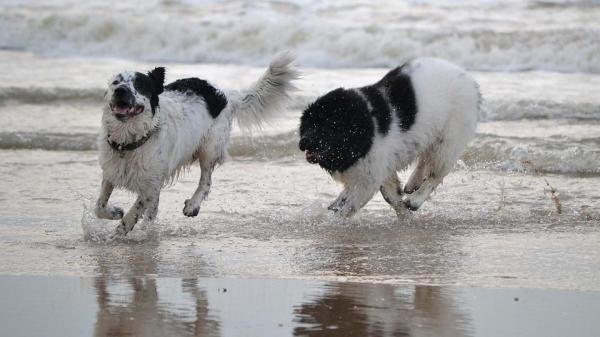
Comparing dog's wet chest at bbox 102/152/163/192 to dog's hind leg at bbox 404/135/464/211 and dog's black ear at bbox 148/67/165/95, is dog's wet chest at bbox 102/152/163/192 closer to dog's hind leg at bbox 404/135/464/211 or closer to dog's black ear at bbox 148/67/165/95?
dog's black ear at bbox 148/67/165/95

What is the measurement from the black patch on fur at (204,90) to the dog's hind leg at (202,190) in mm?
355

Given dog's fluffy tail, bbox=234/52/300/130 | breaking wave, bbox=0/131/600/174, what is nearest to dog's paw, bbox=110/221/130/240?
dog's fluffy tail, bbox=234/52/300/130

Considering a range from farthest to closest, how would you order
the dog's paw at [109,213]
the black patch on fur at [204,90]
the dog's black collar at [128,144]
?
the black patch on fur at [204,90] < the dog's paw at [109,213] < the dog's black collar at [128,144]

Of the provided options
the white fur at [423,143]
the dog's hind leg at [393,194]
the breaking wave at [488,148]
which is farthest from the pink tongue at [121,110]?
the breaking wave at [488,148]

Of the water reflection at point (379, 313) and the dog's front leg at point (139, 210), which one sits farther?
the dog's front leg at point (139, 210)

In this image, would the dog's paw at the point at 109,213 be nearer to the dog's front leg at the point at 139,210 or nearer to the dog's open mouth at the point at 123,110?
the dog's front leg at the point at 139,210

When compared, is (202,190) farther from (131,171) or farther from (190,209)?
(131,171)

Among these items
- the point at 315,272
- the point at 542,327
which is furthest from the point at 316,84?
the point at 542,327

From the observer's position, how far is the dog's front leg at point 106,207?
7.39m

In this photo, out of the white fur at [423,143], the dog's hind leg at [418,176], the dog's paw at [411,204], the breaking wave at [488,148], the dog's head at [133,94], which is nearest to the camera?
the dog's head at [133,94]

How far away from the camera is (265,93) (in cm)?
864

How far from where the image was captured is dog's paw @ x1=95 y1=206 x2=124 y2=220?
24.4 feet

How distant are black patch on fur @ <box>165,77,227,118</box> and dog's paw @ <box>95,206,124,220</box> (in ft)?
3.21

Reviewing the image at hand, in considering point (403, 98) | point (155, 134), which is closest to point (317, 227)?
point (403, 98)
